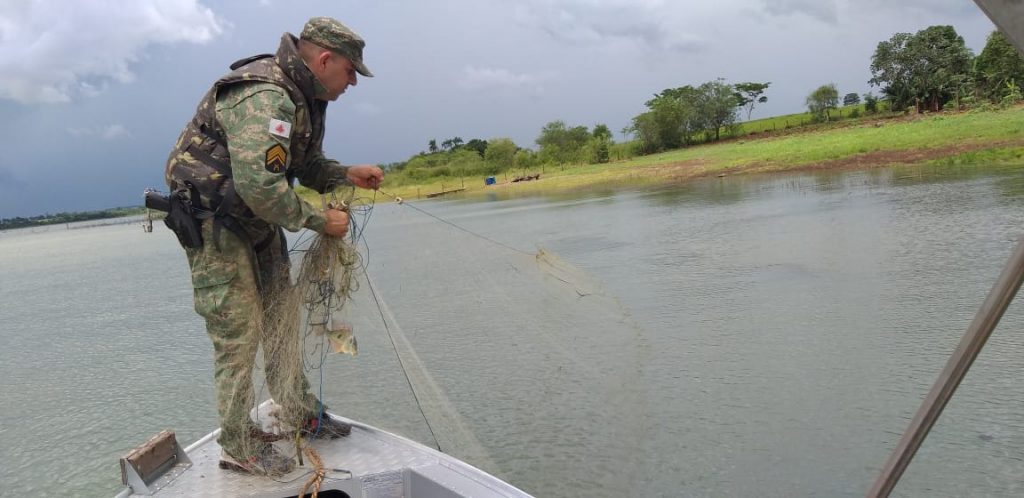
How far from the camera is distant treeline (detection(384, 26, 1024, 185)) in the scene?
46291 millimetres

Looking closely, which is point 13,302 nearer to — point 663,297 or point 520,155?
point 663,297

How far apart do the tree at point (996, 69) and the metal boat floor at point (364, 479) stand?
4680 cm

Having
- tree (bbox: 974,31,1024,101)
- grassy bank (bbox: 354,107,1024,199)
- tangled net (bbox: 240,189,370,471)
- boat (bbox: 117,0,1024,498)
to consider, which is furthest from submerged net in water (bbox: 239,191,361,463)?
tree (bbox: 974,31,1024,101)

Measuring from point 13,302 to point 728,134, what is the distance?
64.5 m

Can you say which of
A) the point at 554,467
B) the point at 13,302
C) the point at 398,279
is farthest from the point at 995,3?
the point at 13,302

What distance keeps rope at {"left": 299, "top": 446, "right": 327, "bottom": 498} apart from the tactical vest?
1080mm

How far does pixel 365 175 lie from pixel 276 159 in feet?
2.92

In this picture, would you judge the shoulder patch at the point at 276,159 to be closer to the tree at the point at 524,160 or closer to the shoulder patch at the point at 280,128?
the shoulder patch at the point at 280,128

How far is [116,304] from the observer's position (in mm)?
12648

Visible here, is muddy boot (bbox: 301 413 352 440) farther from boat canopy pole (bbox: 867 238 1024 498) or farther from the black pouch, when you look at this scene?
boat canopy pole (bbox: 867 238 1024 498)

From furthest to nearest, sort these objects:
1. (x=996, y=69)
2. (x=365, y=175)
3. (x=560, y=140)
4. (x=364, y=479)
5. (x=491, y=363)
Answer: (x=560, y=140)
(x=996, y=69)
(x=491, y=363)
(x=365, y=175)
(x=364, y=479)

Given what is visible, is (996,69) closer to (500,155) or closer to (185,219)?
(500,155)

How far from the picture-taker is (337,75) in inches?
120

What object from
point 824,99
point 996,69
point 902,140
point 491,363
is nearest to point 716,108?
point 824,99
